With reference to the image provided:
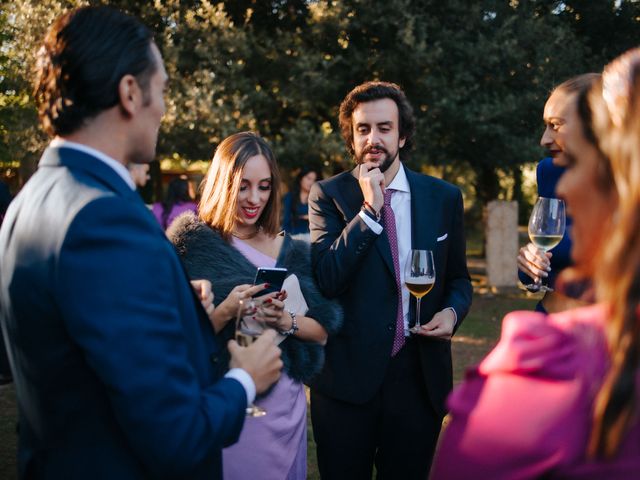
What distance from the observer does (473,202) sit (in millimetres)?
34250

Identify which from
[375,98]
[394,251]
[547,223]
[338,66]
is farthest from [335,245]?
[338,66]

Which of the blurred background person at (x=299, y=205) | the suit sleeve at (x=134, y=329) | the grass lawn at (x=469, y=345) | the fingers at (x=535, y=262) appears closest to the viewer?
the suit sleeve at (x=134, y=329)

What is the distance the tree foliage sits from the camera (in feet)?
37.3

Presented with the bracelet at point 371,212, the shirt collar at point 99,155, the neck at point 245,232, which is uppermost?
the shirt collar at point 99,155

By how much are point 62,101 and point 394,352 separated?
87.8 inches

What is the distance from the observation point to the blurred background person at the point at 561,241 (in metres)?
3.11

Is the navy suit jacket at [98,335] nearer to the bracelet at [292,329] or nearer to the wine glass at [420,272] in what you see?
the bracelet at [292,329]

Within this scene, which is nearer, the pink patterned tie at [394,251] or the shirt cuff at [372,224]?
the shirt cuff at [372,224]

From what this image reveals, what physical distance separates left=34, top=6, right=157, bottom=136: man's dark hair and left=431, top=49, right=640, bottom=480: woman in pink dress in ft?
3.83

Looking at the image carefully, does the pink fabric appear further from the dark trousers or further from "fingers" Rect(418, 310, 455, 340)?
the dark trousers

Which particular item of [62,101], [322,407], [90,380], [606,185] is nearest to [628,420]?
[606,185]

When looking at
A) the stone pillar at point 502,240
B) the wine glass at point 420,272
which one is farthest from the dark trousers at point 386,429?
the stone pillar at point 502,240

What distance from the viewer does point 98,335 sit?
1.53m

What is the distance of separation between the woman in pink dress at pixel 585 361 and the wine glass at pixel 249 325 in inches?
39.3
